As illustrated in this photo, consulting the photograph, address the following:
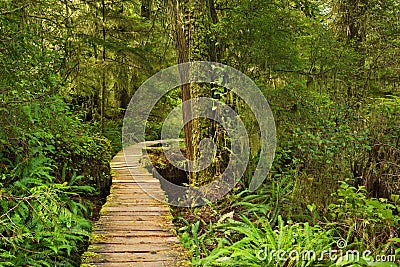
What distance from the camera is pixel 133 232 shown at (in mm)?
4508

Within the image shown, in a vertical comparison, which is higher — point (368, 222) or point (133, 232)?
point (368, 222)

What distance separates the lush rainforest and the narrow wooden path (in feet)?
0.81

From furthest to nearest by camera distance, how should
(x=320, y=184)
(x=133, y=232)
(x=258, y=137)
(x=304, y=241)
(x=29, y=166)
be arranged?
(x=258, y=137) < (x=320, y=184) < (x=133, y=232) < (x=29, y=166) < (x=304, y=241)

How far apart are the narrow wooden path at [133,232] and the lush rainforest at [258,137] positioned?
0.25m

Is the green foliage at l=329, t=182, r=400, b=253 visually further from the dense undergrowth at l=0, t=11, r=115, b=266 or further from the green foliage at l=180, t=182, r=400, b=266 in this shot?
the dense undergrowth at l=0, t=11, r=115, b=266

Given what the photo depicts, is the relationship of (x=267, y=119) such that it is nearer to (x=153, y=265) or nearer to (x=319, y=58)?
(x=319, y=58)

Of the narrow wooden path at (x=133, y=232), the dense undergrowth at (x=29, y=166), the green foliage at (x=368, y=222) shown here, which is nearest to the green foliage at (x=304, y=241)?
the green foliage at (x=368, y=222)

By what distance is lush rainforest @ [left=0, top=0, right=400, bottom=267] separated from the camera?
3.82m

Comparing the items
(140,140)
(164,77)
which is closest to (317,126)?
(164,77)

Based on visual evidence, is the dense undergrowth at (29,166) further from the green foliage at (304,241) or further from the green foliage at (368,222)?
the green foliage at (368,222)

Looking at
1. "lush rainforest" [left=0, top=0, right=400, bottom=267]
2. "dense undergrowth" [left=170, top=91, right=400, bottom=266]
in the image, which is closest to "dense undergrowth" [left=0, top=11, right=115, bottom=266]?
"lush rainforest" [left=0, top=0, right=400, bottom=267]

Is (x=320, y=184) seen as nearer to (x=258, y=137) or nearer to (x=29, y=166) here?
(x=258, y=137)

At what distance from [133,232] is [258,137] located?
8.60 feet

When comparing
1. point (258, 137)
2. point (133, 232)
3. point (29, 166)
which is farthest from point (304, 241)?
point (29, 166)
